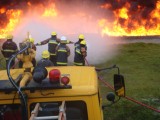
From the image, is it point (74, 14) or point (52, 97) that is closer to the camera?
point (52, 97)

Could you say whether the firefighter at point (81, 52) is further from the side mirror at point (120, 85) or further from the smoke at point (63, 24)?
the smoke at point (63, 24)

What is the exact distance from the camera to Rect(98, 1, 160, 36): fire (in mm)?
25766

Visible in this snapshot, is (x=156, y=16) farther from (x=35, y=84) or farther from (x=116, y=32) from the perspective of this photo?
(x=35, y=84)

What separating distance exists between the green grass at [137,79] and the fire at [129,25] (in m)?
3.41

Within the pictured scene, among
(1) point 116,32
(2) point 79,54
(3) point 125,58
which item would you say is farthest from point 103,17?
(2) point 79,54

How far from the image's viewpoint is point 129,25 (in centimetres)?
2597

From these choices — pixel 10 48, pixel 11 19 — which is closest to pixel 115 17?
pixel 11 19

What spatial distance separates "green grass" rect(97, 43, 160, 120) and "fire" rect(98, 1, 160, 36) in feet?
11.2

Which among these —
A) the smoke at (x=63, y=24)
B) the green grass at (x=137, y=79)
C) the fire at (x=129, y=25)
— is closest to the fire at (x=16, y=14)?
the smoke at (x=63, y=24)

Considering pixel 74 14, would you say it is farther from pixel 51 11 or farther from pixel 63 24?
pixel 51 11

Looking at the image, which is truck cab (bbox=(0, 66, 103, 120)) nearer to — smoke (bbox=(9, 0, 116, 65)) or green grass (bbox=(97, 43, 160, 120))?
green grass (bbox=(97, 43, 160, 120))

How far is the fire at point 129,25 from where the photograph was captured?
84.5 feet

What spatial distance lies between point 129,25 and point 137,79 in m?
11.8

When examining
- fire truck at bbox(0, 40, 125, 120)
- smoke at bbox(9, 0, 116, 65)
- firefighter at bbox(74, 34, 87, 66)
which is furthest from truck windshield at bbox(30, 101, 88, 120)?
smoke at bbox(9, 0, 116, 65)
